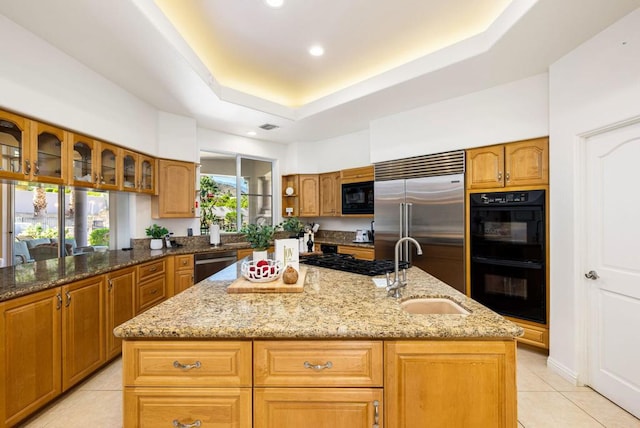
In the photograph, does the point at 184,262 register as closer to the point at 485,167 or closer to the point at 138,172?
the point at 138,172

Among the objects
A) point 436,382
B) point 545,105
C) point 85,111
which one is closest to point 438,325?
point 436,382

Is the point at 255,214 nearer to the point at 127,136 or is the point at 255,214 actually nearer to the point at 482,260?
the point at 127,136

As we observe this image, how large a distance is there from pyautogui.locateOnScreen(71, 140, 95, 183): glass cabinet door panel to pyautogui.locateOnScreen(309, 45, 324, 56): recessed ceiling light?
235 cm

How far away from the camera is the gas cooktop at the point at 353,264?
2181 millimetres

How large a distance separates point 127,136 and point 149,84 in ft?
2.15

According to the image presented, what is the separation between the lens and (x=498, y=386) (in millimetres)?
1186

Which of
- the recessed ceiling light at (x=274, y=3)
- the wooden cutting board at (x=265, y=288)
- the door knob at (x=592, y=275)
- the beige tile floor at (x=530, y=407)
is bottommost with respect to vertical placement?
the beige tile floor at (x=530, y=407)

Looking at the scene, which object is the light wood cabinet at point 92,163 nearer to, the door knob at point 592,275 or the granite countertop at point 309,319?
the granite countertop at point 309,319

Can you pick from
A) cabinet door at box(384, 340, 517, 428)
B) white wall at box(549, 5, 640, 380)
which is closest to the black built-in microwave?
white wall at box(549, 5, 640, 380)

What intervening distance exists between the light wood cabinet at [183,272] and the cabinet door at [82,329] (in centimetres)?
112

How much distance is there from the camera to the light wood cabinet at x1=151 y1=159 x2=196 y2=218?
12.7 ft

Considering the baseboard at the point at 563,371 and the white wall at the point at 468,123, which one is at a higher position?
the white wall at the point at 468,123


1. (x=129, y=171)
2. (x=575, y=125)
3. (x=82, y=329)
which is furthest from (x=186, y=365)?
(x=575, y=125)

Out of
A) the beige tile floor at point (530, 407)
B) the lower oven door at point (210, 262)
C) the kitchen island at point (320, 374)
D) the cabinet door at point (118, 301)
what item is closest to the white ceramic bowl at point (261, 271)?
the kitchen island at point (320, 374)
